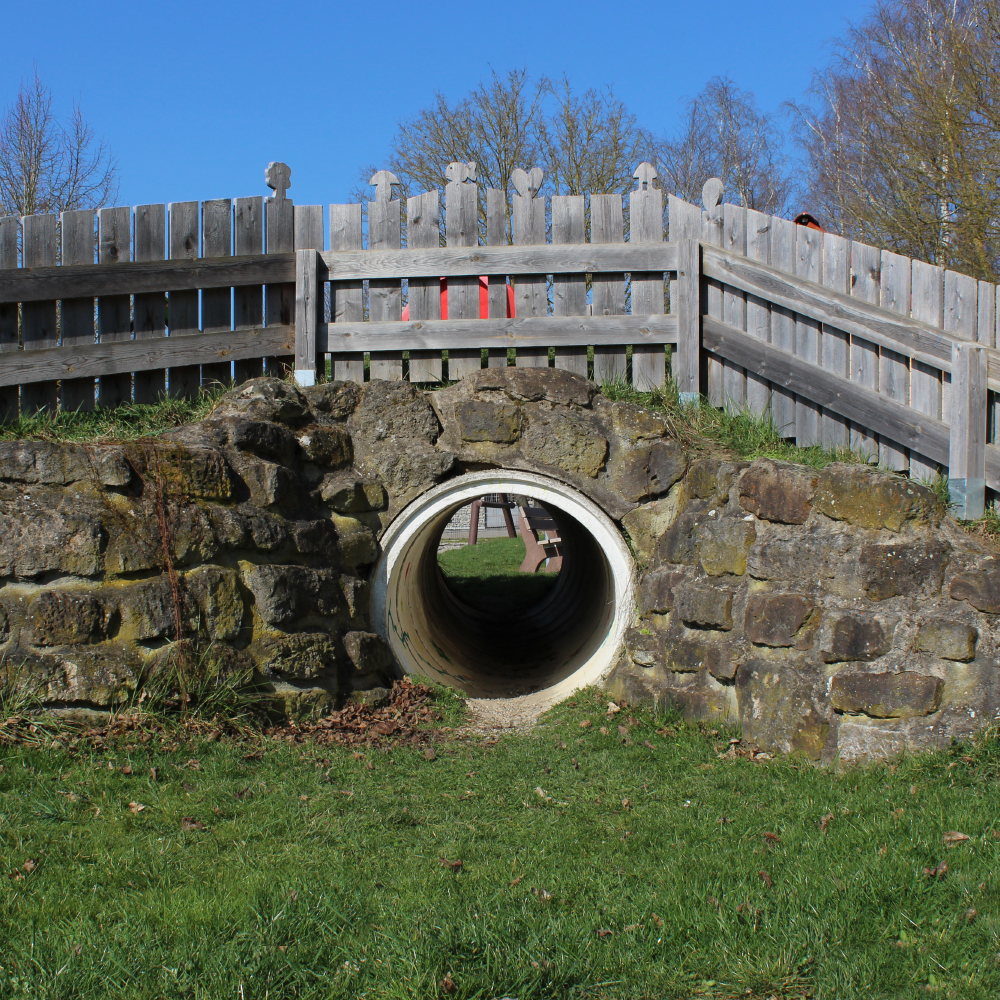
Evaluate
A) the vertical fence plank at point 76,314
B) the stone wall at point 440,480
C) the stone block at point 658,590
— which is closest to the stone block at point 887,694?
the stone wall at point 440,480

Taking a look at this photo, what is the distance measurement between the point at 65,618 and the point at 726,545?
3.81 metres

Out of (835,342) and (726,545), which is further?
(835,342)

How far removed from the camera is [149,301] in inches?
262

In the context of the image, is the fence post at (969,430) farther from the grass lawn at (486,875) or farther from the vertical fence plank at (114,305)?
the vertical fence plank at (114,305)

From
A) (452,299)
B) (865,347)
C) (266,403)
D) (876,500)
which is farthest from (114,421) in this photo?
(865,347)

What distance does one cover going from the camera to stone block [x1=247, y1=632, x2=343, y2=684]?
5.34m

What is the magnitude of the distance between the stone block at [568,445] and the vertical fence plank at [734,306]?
1.16 meters

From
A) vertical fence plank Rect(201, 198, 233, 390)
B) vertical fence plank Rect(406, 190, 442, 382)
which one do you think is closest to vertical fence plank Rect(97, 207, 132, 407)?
vertical fence plank Rect(201, 198, 233, 390)

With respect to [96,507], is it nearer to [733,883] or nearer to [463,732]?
[463,732]

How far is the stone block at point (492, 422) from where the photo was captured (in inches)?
254

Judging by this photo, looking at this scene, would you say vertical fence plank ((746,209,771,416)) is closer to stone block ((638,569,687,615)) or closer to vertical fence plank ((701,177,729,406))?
vertical fence plank ((701,177,729,406))

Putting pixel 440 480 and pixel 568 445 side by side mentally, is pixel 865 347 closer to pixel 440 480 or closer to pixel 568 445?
pixel 568 445

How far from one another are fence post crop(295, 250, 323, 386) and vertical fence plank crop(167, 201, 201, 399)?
745 millimetres

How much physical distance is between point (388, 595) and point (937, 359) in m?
3.91
